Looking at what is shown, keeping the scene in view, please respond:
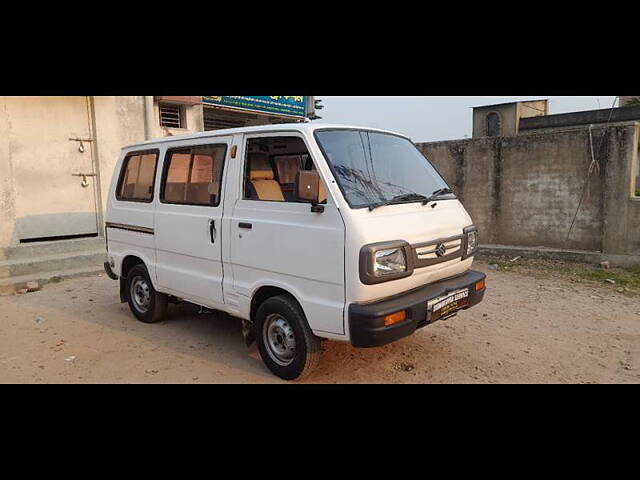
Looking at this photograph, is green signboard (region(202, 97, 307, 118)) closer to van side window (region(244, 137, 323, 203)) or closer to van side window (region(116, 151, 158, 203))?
van side window (region(116, 151, 158, 203))

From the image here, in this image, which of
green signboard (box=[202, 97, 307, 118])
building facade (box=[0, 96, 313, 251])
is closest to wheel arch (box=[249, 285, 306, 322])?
building facade (box=[0, 96, 313, 251])

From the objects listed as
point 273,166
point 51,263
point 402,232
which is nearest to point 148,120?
point 51,263

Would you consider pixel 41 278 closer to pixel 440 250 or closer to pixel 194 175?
pixel 194 175

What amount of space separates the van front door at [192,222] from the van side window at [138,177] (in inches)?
10.8

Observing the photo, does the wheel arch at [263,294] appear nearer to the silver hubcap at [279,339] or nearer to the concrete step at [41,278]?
the silver hubcap at [279,339]

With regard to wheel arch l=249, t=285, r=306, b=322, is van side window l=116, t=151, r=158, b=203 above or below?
above

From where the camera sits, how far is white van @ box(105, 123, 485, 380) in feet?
11.3

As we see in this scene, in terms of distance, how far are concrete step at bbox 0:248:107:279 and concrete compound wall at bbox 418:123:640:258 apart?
721 centimetres

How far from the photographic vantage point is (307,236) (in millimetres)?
3627

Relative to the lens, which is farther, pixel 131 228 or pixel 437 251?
pixel 131 228

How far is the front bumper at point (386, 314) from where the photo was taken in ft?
10.8

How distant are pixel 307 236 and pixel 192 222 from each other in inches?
61.0

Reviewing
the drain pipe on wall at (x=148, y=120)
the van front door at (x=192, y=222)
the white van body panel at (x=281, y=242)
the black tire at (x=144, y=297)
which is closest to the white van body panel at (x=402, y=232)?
the white van body panel at (x=281, y=242)

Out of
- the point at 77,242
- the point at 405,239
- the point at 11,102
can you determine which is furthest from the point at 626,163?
the point at 11,102
